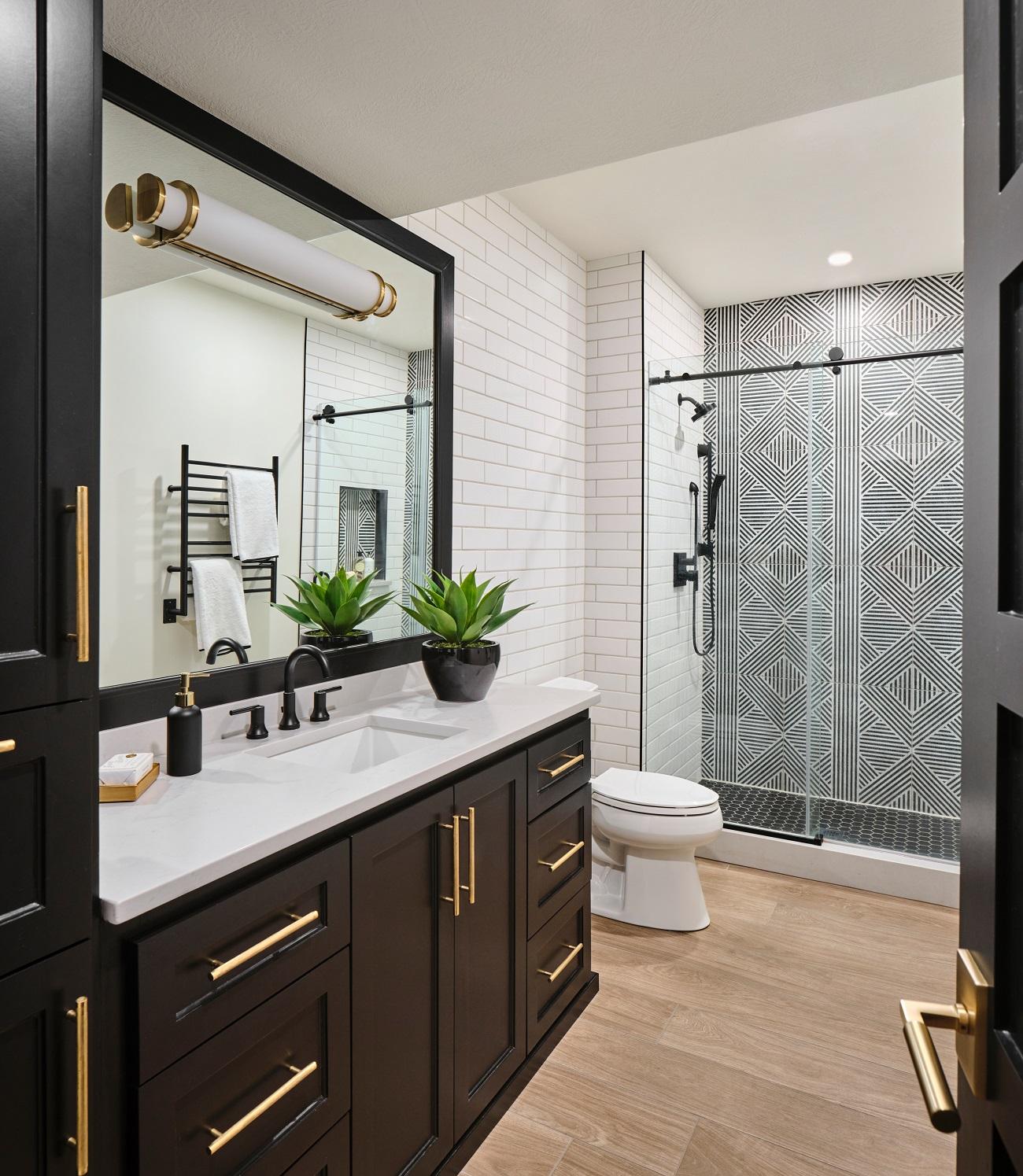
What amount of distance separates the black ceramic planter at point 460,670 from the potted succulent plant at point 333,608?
212mm

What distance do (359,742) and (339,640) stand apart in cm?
31

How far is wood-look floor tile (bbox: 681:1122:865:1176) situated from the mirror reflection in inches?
58.1

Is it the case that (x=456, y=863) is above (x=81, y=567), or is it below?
below

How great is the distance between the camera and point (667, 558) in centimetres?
379

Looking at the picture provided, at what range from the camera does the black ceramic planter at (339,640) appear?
6.75 feet

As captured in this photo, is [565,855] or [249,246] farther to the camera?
[565,855]

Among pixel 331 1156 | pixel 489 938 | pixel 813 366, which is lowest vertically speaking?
pixel 331 1156

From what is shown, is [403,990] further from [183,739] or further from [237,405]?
[237,405]

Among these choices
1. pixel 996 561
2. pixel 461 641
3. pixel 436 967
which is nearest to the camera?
pixel 996 561

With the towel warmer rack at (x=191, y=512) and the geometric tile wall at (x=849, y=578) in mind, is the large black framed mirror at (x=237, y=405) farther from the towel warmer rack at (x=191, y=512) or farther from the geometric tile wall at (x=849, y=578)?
the geometric tile wall at (x=849, y=578)

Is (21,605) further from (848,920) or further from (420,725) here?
(848,920)

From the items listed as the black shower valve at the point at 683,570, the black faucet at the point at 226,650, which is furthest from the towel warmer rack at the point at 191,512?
the black shower valve at the point at 683,570

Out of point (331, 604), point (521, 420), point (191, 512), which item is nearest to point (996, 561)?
point (191, 512)

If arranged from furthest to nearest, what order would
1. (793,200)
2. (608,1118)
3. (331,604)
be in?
(793,200) < (331,604) < (608,1118)
